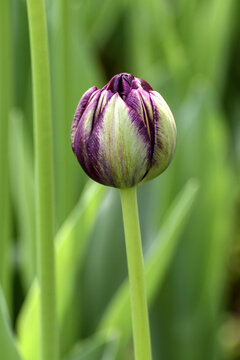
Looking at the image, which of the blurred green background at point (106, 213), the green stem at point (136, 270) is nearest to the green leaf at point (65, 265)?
the blurred green background at point (106, 213)

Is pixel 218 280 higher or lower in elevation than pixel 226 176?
lower

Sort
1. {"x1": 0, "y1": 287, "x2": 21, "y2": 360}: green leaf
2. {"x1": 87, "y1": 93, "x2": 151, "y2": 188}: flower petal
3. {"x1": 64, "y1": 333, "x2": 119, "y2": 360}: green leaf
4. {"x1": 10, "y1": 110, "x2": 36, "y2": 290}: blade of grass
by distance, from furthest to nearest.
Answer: {"x1": 10, "y1": 110, "x2": 36, "y2": 290}: blade of grass < {"x1": 64, "y1": 333, "x2": 119, "y2": 360}: green leaf < {"x1": 0, "y1": 287, "x2": 21, "y2": 360}: green leaf < {"x1": 87, "y1": 93, "x2": 151, "y2": 188}: flower petal

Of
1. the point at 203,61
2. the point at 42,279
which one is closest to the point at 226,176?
the point at 203,61

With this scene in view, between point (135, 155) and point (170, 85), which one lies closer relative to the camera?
point (135, 155)

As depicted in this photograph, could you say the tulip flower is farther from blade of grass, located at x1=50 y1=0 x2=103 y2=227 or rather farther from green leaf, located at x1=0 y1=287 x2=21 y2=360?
blade of grass, located at x1=50 y1=0 x2=103 y2=227

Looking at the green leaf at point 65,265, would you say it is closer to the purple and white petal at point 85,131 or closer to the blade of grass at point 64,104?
the blade of grass at point 64,104

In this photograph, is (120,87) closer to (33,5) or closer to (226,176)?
(33,5)

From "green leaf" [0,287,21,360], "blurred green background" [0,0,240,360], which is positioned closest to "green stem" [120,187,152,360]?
"green leaf" [0,287,21,360]
